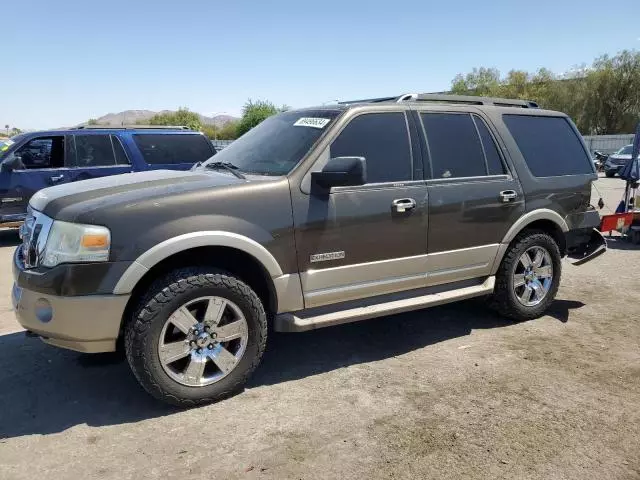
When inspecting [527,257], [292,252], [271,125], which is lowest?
[527,257]

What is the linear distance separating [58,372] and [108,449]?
1.24 m

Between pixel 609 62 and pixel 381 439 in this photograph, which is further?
pixel 609 62

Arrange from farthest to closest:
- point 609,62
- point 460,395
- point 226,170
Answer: point 609,62 → point 226,170 → point 460,395

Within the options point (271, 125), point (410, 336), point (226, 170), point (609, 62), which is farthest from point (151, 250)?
point (609, 62)

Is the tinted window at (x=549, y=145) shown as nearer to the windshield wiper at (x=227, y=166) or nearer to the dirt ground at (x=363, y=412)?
the dirt ground at (x=363, y=412)

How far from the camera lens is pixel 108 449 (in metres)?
2.98

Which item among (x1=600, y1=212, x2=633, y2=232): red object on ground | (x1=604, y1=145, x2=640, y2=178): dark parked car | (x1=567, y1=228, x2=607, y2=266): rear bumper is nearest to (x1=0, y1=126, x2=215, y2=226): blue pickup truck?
(x1=567, y1=228, x2=607, y2=266): rear bumper

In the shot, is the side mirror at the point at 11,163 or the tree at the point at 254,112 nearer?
the side mirror at the point at 11,163

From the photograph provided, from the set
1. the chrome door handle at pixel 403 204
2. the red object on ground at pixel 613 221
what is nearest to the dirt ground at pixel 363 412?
the chrome door handle at pixel 403 204

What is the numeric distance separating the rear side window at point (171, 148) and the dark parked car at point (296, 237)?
5.19 meters

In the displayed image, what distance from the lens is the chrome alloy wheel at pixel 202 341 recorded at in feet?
10.9

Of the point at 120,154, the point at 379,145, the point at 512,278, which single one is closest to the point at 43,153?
the point at 120,154

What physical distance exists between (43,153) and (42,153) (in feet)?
0.06

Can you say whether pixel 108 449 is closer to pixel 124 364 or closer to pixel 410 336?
pixel 124 364
